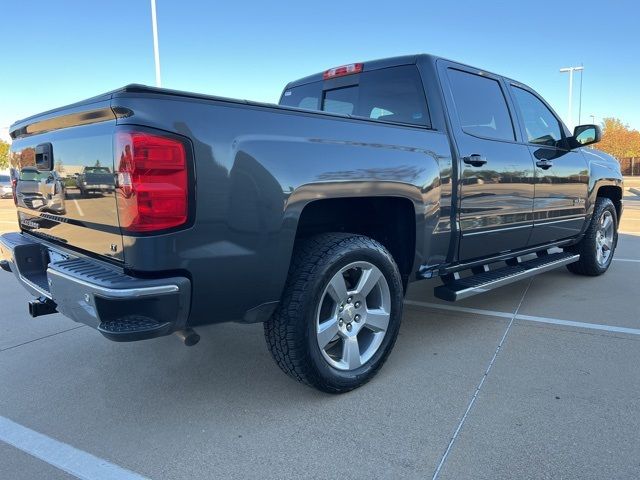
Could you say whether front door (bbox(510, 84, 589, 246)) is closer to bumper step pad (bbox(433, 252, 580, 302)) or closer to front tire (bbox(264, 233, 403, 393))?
bumper step pad (bbox(433, 252, 580, 302))

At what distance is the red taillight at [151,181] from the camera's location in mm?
1996

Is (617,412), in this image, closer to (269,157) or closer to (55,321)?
(269,157)

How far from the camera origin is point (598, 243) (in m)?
5.62

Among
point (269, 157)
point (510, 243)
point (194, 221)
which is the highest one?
point (269, 157)

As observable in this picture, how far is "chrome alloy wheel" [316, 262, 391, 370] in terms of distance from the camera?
8.80ft

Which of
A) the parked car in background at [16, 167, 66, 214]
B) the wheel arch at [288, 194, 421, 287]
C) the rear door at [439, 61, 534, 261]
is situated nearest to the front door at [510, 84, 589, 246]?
the rear door at [439, 61, 534, 261]

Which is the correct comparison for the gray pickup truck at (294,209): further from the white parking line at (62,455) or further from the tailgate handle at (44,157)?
the white parking line at (62,455)

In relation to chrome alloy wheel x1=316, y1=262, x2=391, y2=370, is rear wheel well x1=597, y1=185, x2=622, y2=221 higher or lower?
higher

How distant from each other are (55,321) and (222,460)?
2695 millimetres

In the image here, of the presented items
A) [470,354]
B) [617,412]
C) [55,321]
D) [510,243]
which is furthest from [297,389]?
[55,321]

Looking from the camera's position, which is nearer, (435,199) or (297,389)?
(297,389)

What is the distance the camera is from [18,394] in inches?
113

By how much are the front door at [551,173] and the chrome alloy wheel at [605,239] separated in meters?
0.79

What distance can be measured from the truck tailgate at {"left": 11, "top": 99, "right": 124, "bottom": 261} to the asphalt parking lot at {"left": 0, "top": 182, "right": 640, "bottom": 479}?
917 mm
